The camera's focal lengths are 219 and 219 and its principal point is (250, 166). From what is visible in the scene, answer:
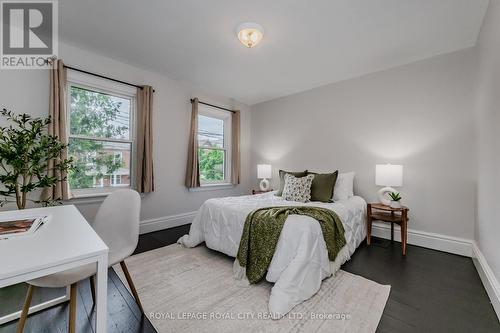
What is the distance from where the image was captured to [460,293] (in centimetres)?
183

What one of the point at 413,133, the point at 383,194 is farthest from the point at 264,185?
the point at 413,133

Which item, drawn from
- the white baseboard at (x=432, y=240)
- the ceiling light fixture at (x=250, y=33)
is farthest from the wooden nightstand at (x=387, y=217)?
the ceiling light fixture at (x=250, y=33)

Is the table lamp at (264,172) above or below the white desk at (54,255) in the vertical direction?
above

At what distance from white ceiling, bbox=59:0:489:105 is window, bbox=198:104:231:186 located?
1.01 metres

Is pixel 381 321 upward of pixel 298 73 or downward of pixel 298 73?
downward

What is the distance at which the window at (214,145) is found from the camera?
13.8ft

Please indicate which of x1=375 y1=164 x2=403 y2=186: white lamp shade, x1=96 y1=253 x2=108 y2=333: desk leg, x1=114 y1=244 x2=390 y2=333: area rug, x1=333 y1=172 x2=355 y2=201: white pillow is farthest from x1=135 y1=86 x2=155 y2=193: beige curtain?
x1=375 y1=164 x2=403 y2=186: white lamp shade

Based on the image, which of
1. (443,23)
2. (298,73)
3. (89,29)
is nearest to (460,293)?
(443,23)

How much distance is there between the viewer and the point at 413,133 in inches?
117

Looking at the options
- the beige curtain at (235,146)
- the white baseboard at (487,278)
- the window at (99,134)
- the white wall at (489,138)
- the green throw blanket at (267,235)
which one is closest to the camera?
the white baseboard at (487,278)

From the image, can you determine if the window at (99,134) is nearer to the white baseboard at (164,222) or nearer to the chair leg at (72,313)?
the white baseboard at (164,222)

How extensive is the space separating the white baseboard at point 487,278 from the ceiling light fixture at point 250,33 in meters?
2.96

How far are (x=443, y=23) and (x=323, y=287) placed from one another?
112 inches

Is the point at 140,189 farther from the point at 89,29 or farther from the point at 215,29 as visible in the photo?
the point at 215,29
